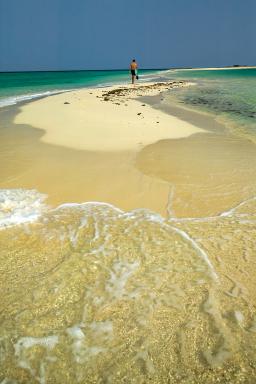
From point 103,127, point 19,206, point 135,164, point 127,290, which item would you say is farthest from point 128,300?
point 103,127

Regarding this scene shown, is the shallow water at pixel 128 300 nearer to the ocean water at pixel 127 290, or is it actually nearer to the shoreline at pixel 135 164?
the ocean water at pixel 127 290

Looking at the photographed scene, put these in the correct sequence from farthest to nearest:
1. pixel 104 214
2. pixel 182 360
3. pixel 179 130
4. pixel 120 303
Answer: pixel 179 130
pixel 104 214
pixel 120 303
pixel 182 360

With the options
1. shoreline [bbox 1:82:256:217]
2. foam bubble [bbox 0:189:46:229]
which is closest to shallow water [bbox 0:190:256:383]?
foam bubble [bbox 0:189:46:229]

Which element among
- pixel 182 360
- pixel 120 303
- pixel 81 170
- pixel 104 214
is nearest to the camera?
pixel 182 360

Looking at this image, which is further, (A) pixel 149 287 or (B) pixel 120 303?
(A) pixel 149 287

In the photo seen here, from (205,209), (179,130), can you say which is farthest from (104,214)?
(179,130)

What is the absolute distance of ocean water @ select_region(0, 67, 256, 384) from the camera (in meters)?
2.18

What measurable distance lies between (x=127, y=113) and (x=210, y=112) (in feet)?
13.1

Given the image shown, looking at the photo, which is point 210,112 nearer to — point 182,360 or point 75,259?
point 75,259

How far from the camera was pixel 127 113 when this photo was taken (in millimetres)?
13008

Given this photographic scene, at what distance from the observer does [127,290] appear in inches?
114

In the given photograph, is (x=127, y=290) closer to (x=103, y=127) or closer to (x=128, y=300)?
(x=128, y=300)

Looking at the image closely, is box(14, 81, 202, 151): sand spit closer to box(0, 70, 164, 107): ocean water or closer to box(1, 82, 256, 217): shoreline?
box(1, 82, 256, 217): shoreline

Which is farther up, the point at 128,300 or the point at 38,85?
the point at 128,300
